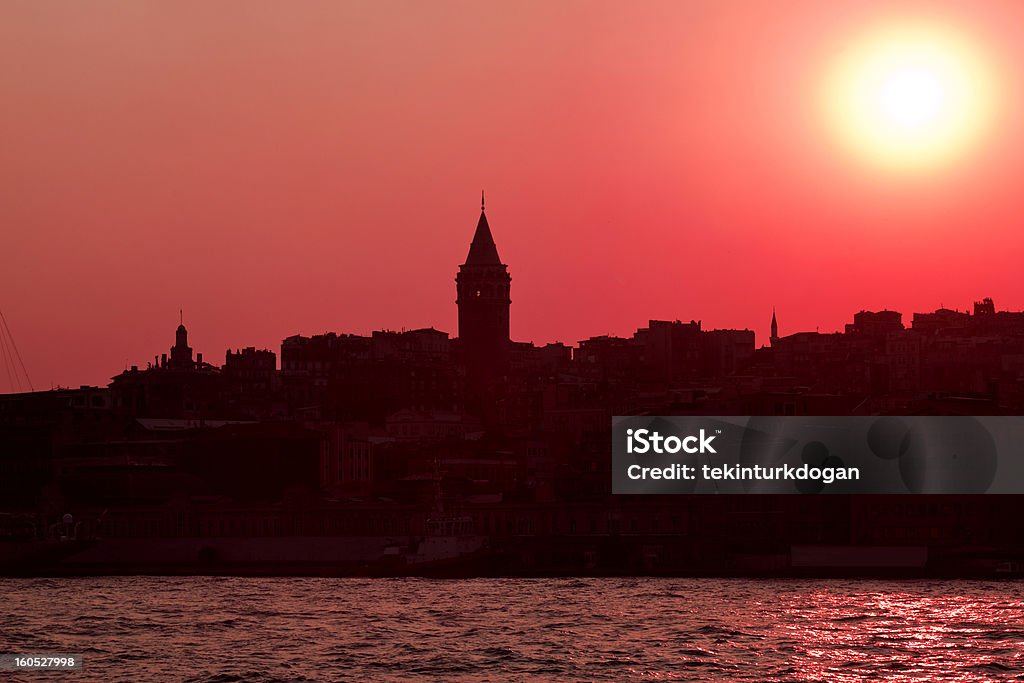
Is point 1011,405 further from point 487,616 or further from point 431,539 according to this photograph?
point 487,616

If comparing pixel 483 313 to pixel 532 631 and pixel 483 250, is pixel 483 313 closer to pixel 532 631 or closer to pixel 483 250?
pixel 483 250

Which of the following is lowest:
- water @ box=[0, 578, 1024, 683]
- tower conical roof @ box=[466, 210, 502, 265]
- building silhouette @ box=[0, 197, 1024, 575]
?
water @ box=[0, 578, 1024, 683]

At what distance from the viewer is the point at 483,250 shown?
453 ft

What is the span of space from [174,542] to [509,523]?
48.6 ft

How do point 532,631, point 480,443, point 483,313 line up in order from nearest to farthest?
point 532,631 < point 480,443 < point 483,313

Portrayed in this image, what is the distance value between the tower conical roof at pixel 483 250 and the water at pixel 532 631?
7075 cm

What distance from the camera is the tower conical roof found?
137500mm

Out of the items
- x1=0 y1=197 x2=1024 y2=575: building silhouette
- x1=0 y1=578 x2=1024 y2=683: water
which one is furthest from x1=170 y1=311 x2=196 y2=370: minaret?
x1=0 y1=578 x2=1024 y2=683: water

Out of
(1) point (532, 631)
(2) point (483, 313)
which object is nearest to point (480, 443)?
(2) point (483, 313)

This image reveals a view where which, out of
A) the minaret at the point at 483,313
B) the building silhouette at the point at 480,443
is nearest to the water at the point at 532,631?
the building silhouette at the point at 480,443

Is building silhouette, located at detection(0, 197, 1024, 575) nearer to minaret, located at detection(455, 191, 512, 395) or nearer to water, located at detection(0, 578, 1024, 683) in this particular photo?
minaret, located at detection(455, 191, 512, 395)

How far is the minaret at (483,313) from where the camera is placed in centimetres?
13350

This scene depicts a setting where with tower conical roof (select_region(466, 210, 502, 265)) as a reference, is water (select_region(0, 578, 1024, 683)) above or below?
below

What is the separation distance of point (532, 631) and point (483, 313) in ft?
292
